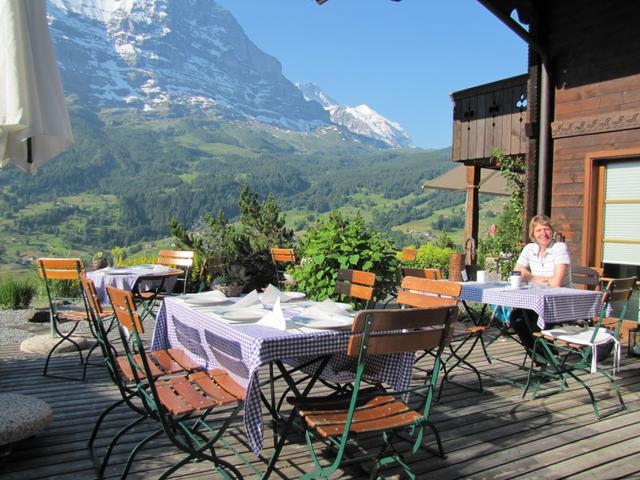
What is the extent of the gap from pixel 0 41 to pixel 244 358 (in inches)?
90.0

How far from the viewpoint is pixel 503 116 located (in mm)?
8797

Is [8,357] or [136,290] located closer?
[8,357]

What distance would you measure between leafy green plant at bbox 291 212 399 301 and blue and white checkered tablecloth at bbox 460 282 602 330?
1870mm

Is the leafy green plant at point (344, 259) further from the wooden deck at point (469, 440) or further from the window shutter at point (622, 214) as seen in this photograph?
the window shutter at point (622, 214)

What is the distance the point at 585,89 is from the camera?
6512 millimetres

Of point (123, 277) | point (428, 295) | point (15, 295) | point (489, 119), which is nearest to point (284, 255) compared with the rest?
point (123, 277)

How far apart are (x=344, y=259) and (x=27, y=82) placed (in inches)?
149

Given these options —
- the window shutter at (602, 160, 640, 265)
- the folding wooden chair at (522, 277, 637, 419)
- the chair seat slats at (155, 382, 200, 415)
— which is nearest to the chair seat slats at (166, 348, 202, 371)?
the chair seat slats at (155, 382, 200, 415)

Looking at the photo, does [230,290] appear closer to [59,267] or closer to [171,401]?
[171,401]

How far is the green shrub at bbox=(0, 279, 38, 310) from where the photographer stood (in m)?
8.61

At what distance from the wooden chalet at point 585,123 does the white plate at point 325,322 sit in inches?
181

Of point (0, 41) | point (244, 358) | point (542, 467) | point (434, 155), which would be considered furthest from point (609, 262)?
point (434, 155)

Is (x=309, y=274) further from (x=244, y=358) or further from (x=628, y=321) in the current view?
(x=244, y=358)

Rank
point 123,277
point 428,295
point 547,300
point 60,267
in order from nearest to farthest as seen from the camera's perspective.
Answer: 1. point 428,295
2. point 547,300
3. point 60,267
4. point 123,277
